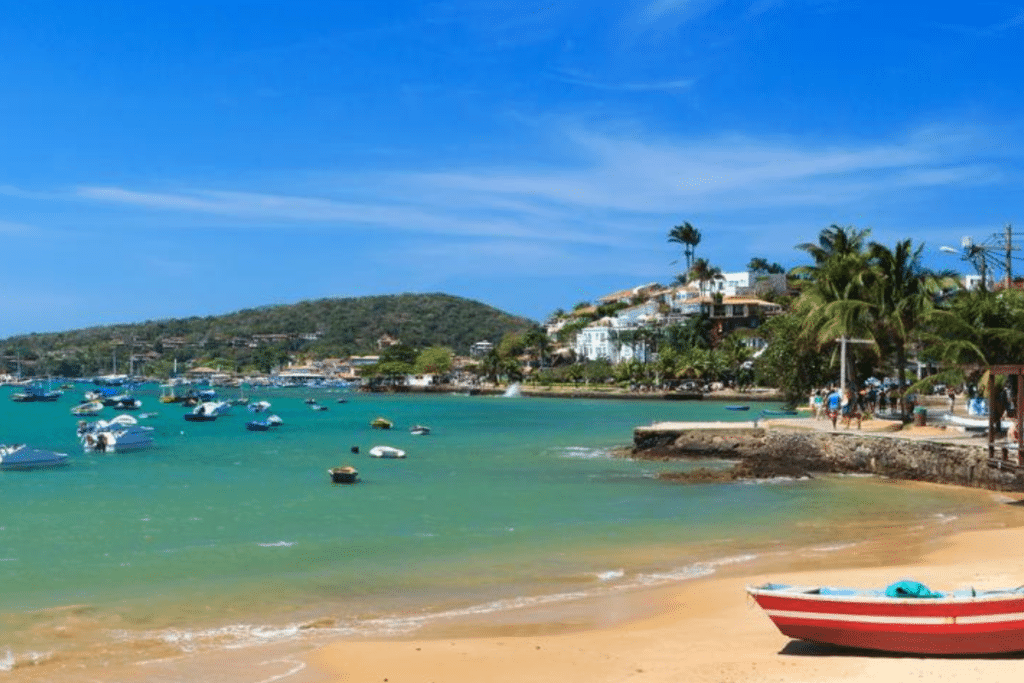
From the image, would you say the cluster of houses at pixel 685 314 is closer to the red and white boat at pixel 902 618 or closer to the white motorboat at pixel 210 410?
the white motorboat at pixel 210 410

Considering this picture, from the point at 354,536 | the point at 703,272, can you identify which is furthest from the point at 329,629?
the point at 703,272

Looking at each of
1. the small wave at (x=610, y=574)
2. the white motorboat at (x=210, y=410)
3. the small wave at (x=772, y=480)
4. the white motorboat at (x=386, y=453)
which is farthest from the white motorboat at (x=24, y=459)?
the white motorboat at (x=210, y=410)

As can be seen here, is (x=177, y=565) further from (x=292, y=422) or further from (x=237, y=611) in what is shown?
(x=292, y=422)

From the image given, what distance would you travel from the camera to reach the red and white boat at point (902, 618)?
38.5ft

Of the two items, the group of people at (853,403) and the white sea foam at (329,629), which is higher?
the group of people at (853,403)

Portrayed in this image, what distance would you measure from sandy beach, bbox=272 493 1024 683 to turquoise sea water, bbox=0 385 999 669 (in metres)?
1.30

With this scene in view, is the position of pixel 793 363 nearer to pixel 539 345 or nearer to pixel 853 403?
pixel 853 403

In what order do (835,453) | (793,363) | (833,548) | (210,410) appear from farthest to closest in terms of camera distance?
(210,410), (793,363), (835,453), (833,548)

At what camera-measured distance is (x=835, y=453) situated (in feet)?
127

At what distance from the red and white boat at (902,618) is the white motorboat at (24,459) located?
126 feet

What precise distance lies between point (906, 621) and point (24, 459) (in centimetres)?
3999

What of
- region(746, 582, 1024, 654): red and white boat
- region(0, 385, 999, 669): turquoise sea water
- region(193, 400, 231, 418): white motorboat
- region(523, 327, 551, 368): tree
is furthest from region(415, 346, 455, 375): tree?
region(746, 582, 1024, 654): red and white boat

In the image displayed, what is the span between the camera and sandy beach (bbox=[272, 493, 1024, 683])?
11.8 m

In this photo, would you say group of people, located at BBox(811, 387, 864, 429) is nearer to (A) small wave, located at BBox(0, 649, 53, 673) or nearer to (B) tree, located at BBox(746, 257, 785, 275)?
(A) small wave, located at BBox(0, 649, 53, 673)
